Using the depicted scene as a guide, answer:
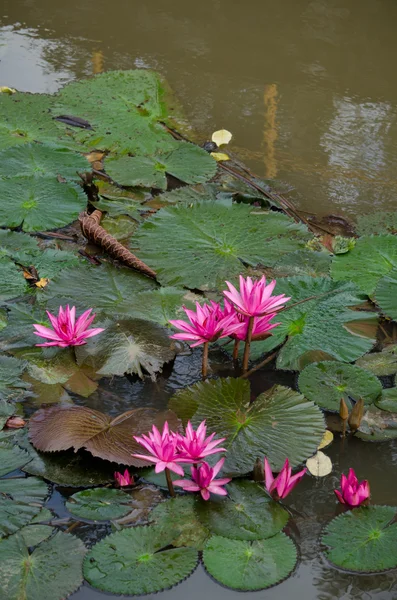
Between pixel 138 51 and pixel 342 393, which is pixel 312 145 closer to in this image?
pixel 138 51

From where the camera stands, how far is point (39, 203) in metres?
2.80

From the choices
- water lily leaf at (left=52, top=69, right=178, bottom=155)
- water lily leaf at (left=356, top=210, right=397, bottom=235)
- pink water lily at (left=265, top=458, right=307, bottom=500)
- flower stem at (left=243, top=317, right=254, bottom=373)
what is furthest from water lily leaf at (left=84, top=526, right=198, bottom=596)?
water lily leaf at (left=52, top=69, right=178, bottom=155)

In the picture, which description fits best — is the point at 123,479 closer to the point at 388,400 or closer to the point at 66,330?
the point at 66,330

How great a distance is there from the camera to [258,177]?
3215 millimetres

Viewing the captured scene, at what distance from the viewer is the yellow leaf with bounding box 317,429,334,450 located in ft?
6.08

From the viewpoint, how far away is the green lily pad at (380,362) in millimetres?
2090

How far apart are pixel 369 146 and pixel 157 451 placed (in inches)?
93.6

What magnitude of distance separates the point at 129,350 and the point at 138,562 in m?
0.70

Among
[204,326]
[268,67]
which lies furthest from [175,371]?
[268,67]

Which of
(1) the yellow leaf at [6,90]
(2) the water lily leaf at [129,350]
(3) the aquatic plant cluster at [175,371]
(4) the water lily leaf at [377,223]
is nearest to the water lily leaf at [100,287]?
(3) the aquatic plant cluster at [175,371]

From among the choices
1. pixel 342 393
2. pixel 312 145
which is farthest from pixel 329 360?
pixel 312 145

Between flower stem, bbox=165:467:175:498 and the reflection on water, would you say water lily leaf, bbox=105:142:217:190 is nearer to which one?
the reflection on water

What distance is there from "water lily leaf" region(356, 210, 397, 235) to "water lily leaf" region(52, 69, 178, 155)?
0.96 m

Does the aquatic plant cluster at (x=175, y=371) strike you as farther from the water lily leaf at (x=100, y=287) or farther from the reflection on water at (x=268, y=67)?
the reflection on water at (x=268, y=67)
